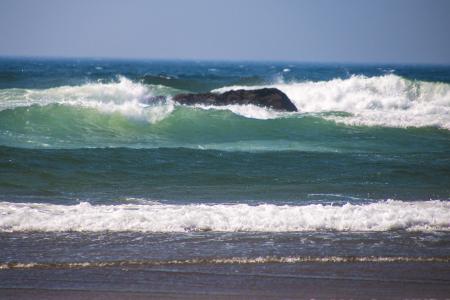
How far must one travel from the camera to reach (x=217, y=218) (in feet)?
31.5

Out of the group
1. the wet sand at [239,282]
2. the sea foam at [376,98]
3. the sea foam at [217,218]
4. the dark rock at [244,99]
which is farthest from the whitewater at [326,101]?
the wet sand at [239,282]

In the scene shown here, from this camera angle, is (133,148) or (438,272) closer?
(438,272)

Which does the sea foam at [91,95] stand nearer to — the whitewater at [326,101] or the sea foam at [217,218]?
the whitewater at [326,101]

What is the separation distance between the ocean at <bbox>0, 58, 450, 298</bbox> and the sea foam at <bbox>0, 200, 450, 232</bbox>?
0.03m

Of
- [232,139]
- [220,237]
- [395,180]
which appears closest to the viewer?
[220,237]

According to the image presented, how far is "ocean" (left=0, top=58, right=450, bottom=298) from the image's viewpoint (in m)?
7.53

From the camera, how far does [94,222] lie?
9.38 meters

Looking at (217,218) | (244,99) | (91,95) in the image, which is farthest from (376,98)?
(217,218)

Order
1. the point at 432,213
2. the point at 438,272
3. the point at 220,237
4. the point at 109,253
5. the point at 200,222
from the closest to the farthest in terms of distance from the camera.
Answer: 1. the point at 438,272
2. the point at 109,253
3. the point at 220,237
4. the point at 200,222
5. the point at 432,213

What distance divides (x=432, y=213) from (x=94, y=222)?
534cm

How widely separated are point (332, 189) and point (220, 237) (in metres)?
4.69

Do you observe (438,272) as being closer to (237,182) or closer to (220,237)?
(220,237)

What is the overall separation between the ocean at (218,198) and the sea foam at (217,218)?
0.03 metres

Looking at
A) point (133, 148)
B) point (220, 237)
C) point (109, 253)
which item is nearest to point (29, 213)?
point (109, 253)
